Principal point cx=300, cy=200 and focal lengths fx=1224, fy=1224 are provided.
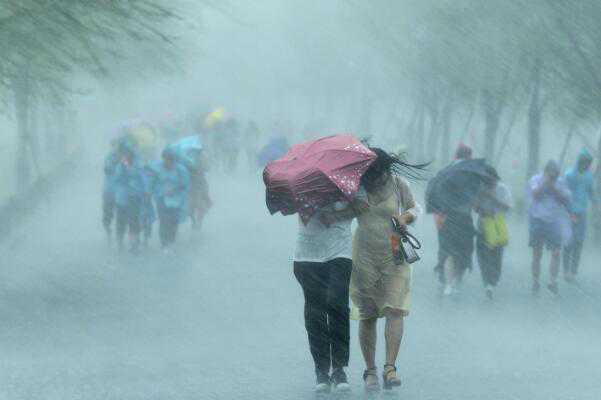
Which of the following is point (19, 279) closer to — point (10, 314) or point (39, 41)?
point (10, 314)

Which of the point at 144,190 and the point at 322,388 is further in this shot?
the point at 144,190

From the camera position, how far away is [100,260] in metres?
14.9

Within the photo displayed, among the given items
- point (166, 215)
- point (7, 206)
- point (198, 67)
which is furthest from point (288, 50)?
point (166, 215)

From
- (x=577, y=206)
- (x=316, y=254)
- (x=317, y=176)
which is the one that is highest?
(x=577, y=206)

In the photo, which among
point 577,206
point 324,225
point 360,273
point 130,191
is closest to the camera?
point 324,225

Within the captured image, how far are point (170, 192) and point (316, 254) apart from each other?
8.41m

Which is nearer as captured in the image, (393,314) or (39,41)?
(393,314)

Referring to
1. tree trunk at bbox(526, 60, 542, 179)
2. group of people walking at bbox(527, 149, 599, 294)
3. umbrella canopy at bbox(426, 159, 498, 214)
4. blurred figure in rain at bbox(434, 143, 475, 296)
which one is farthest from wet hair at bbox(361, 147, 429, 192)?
tree trunk at bbox(526, 60, 542, 179)

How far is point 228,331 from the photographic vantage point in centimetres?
984

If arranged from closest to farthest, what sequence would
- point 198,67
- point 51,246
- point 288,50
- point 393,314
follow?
point 393,314, point 51,246, point 288,50, point 198,67

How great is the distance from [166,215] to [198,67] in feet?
259

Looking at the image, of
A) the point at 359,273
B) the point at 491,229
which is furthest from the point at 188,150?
the point at 359,273

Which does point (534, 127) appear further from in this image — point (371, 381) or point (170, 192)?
point (371, 381)

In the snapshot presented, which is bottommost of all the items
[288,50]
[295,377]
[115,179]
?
[295,377]
